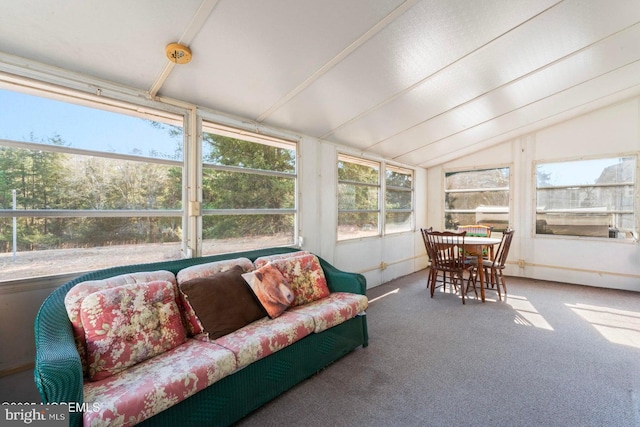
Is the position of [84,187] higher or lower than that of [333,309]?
higher

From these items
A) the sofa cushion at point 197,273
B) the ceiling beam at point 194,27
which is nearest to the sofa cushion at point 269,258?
the sofa cushion at point 197,273

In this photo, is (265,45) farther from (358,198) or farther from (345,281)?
(358,198)

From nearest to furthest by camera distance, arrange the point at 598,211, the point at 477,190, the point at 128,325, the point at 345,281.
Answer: the point at 128,325
the point at 345,281
the point at 598,211
the point at 477,190

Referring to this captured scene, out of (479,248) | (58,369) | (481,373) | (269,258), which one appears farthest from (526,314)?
(58,369)

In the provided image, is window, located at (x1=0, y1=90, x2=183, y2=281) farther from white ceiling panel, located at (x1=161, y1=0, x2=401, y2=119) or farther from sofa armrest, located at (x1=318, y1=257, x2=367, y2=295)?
sofa armrest, located at (x1=318, y1=257, x2=367, y2=295)

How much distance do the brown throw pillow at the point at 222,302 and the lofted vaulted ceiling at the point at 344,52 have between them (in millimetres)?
1540

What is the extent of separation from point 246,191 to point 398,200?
131 inches

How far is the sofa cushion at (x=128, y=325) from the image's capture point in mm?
1493

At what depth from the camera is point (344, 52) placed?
2.15 metres

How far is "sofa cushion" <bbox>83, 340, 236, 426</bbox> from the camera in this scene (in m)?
1.21

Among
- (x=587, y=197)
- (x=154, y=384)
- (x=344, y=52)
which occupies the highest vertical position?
(x=344, y=52)

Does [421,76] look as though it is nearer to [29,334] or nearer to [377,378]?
[377,378]

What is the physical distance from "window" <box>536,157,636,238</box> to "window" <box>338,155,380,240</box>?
9.90 ft

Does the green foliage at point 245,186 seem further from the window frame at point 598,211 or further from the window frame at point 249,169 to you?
the window frame at point 598,211
